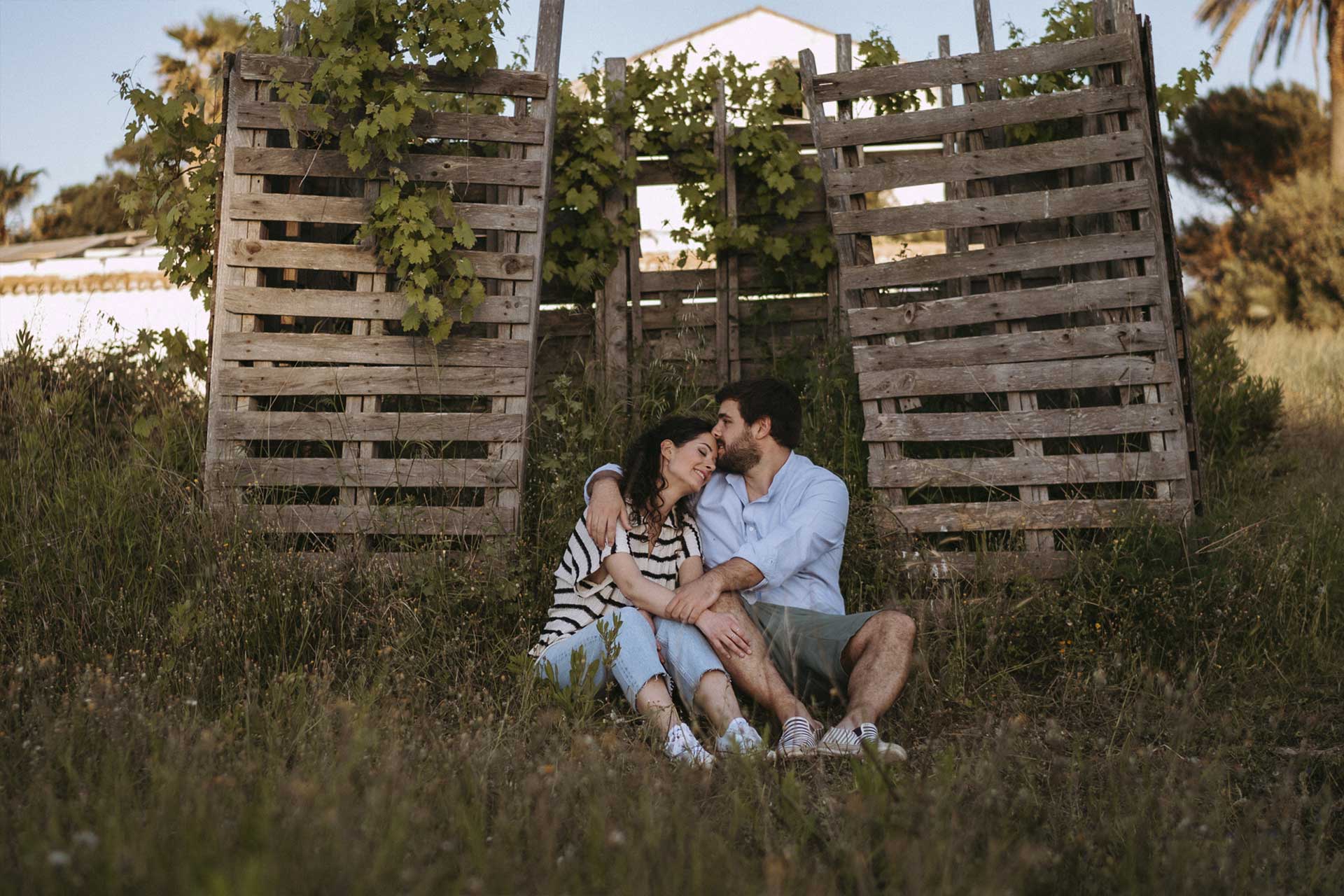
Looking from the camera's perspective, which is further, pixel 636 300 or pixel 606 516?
pixel 636 300

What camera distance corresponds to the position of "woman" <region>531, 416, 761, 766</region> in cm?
396

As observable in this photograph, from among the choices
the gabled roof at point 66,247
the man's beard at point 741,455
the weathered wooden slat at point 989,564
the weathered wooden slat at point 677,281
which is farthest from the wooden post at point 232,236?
the gabled roof at point 66,247

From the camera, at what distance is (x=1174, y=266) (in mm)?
5680

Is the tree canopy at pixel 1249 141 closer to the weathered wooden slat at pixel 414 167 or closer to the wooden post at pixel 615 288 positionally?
the wooden post at pixel 615 288

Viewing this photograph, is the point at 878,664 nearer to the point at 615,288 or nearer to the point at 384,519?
the point at 384,519

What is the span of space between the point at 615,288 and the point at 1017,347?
8.09 feet

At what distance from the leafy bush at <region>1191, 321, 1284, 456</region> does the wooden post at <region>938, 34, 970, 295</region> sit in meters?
2.10

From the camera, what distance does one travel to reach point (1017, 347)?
537 centimetres

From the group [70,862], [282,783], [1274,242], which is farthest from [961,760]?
[1274,242]

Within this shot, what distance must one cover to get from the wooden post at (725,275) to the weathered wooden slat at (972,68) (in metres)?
0.99

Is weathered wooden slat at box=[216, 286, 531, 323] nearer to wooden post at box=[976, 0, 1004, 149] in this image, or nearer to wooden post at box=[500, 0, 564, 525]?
wooden post at box=[500, 0, 564, 525]

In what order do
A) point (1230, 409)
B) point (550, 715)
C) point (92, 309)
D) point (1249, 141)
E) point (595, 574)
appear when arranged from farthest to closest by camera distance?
point (1249, 141)
point (92, 309)
point (1230, 409)
point (595, 574)
point (550, 715)

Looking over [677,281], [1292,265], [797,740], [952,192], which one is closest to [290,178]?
[677,281]

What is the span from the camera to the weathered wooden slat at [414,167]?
17.3 ft
